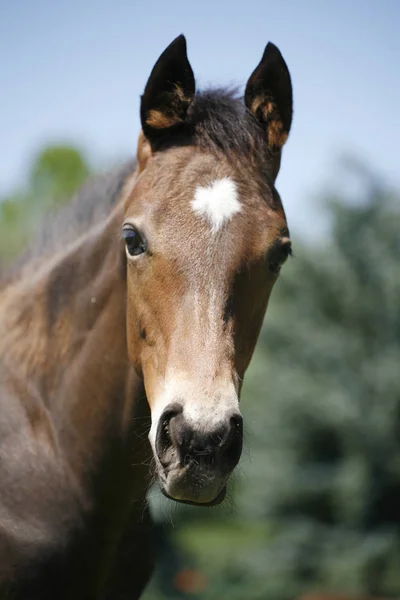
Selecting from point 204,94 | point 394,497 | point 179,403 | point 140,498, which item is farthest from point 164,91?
point 394,497

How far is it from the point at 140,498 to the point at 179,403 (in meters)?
1.07

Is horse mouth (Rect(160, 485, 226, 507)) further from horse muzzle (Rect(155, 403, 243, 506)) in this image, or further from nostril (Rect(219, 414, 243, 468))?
nostril (Rect(219, 414, 243, 468))

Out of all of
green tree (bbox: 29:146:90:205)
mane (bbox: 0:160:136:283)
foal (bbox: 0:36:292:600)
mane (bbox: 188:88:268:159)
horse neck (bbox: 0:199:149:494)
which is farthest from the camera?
green tree (bbox: 29:146:90:205)

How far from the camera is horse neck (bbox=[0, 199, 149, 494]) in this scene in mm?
3502

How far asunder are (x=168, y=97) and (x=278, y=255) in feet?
3.23

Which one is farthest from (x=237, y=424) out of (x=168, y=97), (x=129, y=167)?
(x=129, y=167)

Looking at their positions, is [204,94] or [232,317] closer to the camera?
[232,317]

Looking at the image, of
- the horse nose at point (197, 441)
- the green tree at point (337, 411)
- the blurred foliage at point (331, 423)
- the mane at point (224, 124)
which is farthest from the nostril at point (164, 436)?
the green tree at point (337, 411)

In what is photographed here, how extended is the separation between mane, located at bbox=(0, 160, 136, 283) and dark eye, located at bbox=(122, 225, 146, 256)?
0.69 metres

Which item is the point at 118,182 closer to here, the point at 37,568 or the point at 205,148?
the point at 205,148

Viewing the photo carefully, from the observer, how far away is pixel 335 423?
40.6ft

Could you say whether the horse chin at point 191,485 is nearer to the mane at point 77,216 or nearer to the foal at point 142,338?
the foal at point 142,338

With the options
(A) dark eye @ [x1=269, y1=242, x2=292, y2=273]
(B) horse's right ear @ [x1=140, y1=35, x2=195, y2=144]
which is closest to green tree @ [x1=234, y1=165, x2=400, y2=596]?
(A) dark eye @ [x1=269, y1=242, x2=292, y2=273]

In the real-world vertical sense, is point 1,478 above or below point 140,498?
above
